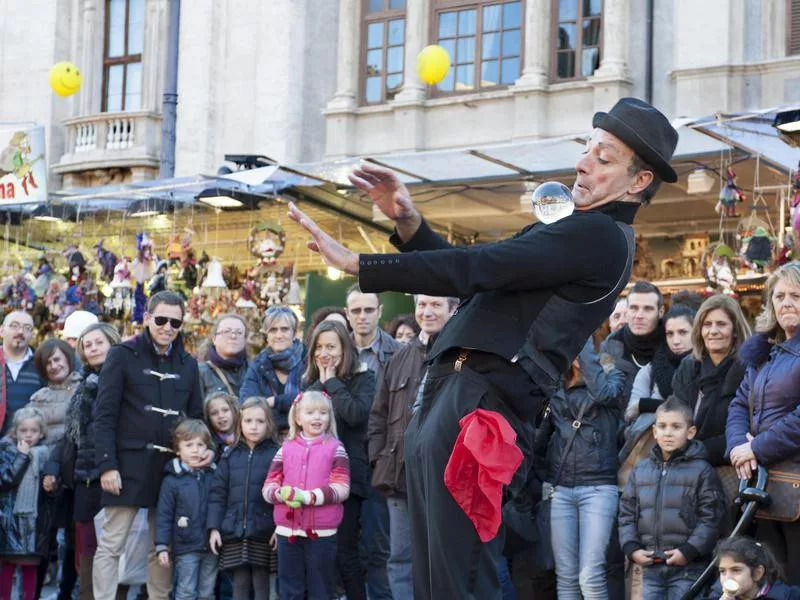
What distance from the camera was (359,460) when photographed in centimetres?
934

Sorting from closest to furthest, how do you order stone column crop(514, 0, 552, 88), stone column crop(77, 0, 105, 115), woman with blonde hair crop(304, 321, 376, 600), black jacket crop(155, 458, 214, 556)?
woman with blonde hair crop(304, 321, 376, 600)
black jacket crop(155, 458, 214, 556)
stone column crop(514, 0, 552, 88)
stone column crop(77, 0, 105, 115)

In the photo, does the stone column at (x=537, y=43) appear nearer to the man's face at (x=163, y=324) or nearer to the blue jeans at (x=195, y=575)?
the man's face at (x=163, y=324)

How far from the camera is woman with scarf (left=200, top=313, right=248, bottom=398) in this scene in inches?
402

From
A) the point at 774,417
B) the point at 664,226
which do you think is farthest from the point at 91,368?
the point at 664,226

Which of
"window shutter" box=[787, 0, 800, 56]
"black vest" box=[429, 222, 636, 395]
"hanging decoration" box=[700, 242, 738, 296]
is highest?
"window shutter" box=[787, 0, 800, 56]

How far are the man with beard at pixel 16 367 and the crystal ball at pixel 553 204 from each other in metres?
7.33

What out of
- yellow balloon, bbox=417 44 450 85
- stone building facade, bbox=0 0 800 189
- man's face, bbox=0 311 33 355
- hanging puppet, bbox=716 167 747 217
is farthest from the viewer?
stone building facade, bbox=0 0 800 189

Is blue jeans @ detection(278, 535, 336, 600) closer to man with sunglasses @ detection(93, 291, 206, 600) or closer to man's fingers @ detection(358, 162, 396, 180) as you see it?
man with sunglasses @ detection(93, 291, 206, 600)

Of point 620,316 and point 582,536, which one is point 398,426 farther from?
point 620,316

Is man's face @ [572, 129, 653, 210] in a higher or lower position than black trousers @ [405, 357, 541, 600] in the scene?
higher

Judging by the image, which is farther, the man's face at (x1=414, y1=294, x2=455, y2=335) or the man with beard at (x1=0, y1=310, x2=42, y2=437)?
the man with beard at (x1=0, y1=310, x2=42, y2=437)

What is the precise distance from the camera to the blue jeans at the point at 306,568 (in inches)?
346

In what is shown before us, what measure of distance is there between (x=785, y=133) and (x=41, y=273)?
9774 millimetres

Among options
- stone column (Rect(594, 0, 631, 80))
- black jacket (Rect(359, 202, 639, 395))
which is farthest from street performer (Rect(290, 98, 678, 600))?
stone column (Rect(594, 0, 631, 80))
